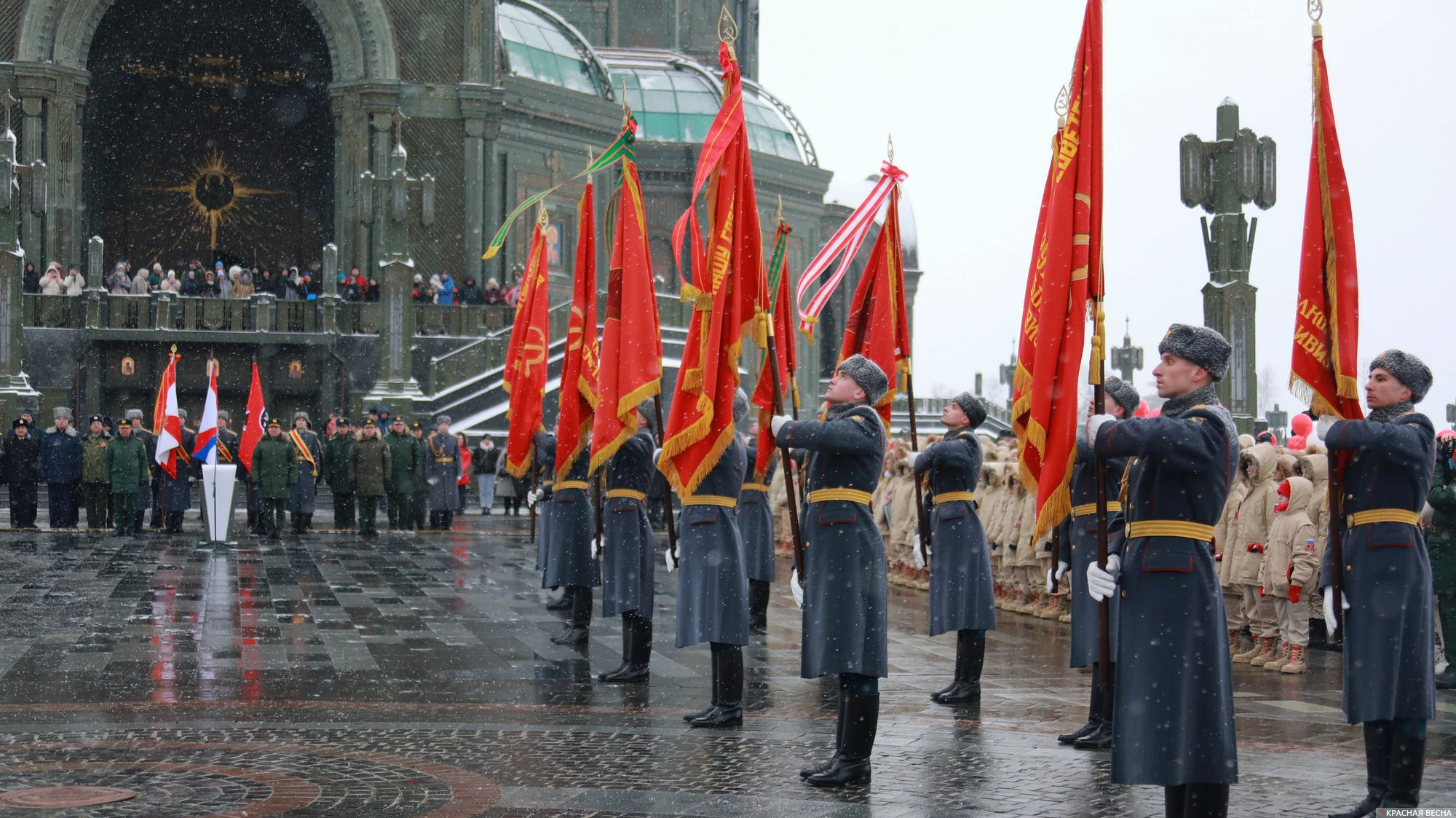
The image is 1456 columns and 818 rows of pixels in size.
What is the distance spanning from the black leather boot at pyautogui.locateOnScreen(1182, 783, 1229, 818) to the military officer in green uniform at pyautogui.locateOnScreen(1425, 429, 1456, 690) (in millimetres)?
5810

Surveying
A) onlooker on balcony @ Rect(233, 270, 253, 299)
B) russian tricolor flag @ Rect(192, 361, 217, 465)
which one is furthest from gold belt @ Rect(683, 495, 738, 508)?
onlooker on balcony @ Rect(233, 270, 253, 299)

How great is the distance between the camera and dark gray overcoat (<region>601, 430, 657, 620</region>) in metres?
10.7

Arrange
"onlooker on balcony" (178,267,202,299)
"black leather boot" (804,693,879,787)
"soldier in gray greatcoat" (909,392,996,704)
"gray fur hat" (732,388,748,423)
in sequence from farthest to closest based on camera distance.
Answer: "onlooker on balcony" (178,267,202,299), "soldier in gray greatcoat" (909,392,996,704), "gray fur hat" (732,388,748,423), "black leather boot" (804,693,879,787)

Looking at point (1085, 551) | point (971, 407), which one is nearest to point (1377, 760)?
point (1085, 551)

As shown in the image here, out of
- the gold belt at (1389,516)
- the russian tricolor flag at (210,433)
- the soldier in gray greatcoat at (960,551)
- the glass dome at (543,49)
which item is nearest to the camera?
the gold belt at (1389,516)

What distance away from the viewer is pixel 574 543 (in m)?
12.3

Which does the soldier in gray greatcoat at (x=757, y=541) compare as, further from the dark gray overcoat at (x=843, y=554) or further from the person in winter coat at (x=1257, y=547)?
the dark gray overcoat at (x=843, y=554)

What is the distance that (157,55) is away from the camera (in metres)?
38.6

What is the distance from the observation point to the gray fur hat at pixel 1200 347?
20.1 feet

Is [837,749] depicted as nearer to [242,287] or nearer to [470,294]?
[242,287]

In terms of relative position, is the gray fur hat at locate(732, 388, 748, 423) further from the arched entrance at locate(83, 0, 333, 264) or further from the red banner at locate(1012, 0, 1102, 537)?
the arched entrance at locate(83, 0, 333, 264)

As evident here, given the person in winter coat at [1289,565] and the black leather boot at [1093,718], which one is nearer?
the black leather boot at [1093,718]

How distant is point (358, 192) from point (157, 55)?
672 cm

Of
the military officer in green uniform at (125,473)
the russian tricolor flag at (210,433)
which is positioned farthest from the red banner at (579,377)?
the military officer in green uniform at (125,473)
